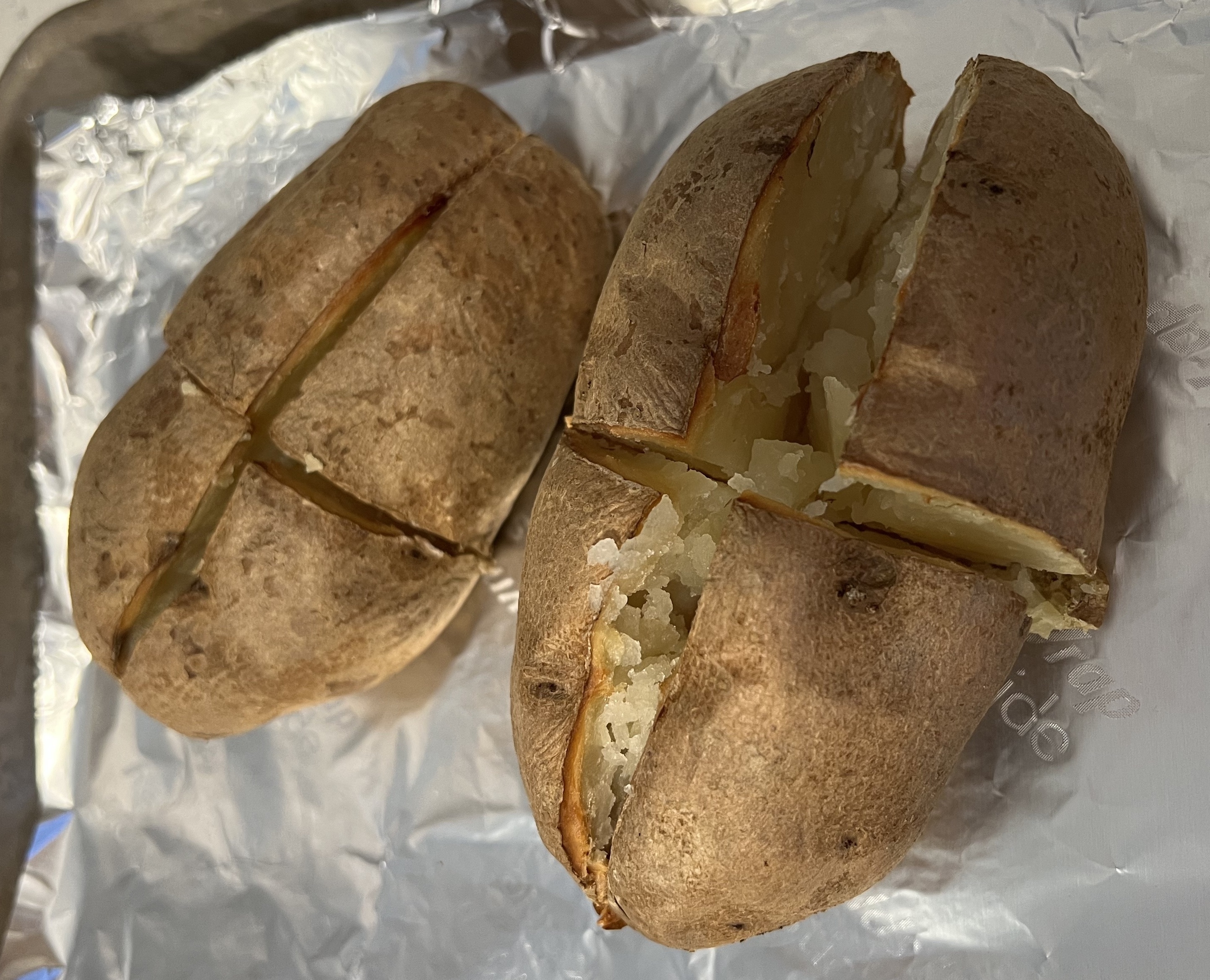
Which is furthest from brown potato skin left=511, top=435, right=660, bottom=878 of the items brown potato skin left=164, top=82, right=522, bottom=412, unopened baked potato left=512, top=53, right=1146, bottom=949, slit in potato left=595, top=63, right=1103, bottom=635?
brown potato skin left=164, top=82, right=522, bottom=412

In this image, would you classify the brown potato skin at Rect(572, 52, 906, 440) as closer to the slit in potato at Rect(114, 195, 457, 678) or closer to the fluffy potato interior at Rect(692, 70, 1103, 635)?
the fluffy potato interior at Rect(692, 70, 1103, 635)

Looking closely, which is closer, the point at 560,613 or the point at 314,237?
the point at 560,613

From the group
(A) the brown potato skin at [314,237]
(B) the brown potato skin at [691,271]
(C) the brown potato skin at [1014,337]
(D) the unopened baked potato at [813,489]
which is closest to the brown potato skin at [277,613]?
(A) the brown potato skin at [314,237]

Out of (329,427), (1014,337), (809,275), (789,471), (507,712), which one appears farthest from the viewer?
(507,712)

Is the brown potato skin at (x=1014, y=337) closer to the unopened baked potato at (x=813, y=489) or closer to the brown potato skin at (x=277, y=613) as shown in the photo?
the unopened baked potato at (x=813, y=489)

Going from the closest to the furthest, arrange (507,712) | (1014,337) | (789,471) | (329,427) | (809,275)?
(1014,337) → (789,471) → (809,275) → (329,427) → (507,712)

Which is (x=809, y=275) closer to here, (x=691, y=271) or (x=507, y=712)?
(x=691, y=271)

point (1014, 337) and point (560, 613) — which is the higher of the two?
point (1014, 337)

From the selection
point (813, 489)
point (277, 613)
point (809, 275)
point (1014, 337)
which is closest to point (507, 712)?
point (277, 613)
